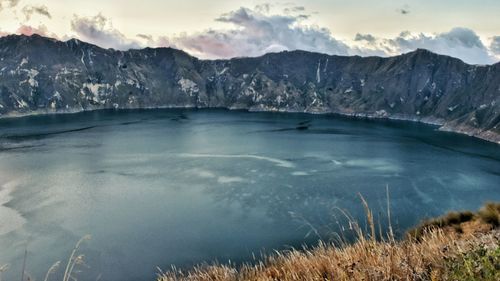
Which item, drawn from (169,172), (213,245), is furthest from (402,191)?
(169,172)

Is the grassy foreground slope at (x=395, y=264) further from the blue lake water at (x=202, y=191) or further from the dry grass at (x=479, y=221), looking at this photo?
the dry grass at (x=479, y=221)

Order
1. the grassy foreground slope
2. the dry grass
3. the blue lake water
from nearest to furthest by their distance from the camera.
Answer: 1. the grassy foreground slope
2. the dry grass
3. the blue lake water

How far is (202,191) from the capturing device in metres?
69.6

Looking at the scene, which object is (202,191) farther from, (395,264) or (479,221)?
(395,264)

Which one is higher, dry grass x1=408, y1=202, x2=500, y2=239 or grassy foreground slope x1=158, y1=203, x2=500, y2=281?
grassy foreground slope x1=158, y1=203, x2=500, y2=281

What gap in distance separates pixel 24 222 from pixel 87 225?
8.12m

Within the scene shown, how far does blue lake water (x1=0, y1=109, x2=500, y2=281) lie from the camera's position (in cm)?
4662

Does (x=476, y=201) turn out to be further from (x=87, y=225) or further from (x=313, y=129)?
(x=313, y=129)

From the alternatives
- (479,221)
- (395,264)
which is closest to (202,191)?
(479,221)

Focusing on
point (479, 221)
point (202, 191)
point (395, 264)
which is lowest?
point (202, 191)

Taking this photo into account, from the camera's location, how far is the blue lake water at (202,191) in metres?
46.6

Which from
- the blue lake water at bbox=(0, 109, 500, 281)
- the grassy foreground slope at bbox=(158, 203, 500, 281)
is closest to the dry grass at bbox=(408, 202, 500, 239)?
the blue lake water at bbox=(0, 109, 500, 281)

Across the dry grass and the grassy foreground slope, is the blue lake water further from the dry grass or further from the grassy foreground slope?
the dry grass

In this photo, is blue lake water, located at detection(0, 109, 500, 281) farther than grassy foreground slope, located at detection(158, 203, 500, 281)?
Yes
